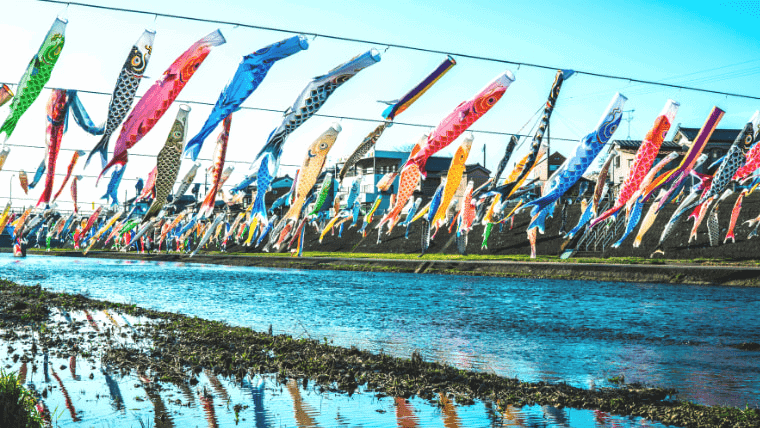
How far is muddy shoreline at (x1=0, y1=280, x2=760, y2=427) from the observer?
27.1ft

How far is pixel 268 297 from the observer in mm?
27000

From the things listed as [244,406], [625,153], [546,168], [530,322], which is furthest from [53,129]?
[546,168]

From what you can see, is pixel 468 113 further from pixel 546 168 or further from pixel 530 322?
pixel 546 168

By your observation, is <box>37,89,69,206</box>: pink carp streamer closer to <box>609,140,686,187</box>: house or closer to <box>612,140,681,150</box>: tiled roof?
<box>609,140,686,187</box>: house

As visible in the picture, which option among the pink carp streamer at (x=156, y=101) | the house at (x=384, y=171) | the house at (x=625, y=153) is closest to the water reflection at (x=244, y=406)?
the pink carp streamer at (x=156, y=101)

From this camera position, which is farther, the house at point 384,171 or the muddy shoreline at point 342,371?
the house at point 384,171

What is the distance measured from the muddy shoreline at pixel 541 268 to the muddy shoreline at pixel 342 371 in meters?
22.6

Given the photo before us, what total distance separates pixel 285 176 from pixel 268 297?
68.1m

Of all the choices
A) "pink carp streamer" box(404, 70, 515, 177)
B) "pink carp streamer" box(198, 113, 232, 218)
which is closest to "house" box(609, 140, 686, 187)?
"pink carp streamer" box(404, 70, 515, 177)

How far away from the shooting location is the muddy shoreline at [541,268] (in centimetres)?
2977

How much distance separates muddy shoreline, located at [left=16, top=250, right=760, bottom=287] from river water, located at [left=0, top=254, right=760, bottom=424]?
985 millimetres

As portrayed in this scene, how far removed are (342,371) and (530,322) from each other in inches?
398

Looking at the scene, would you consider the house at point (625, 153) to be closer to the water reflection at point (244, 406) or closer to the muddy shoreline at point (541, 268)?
the muddy shoreline at point (541, 268)

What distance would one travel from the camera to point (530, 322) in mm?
18969
